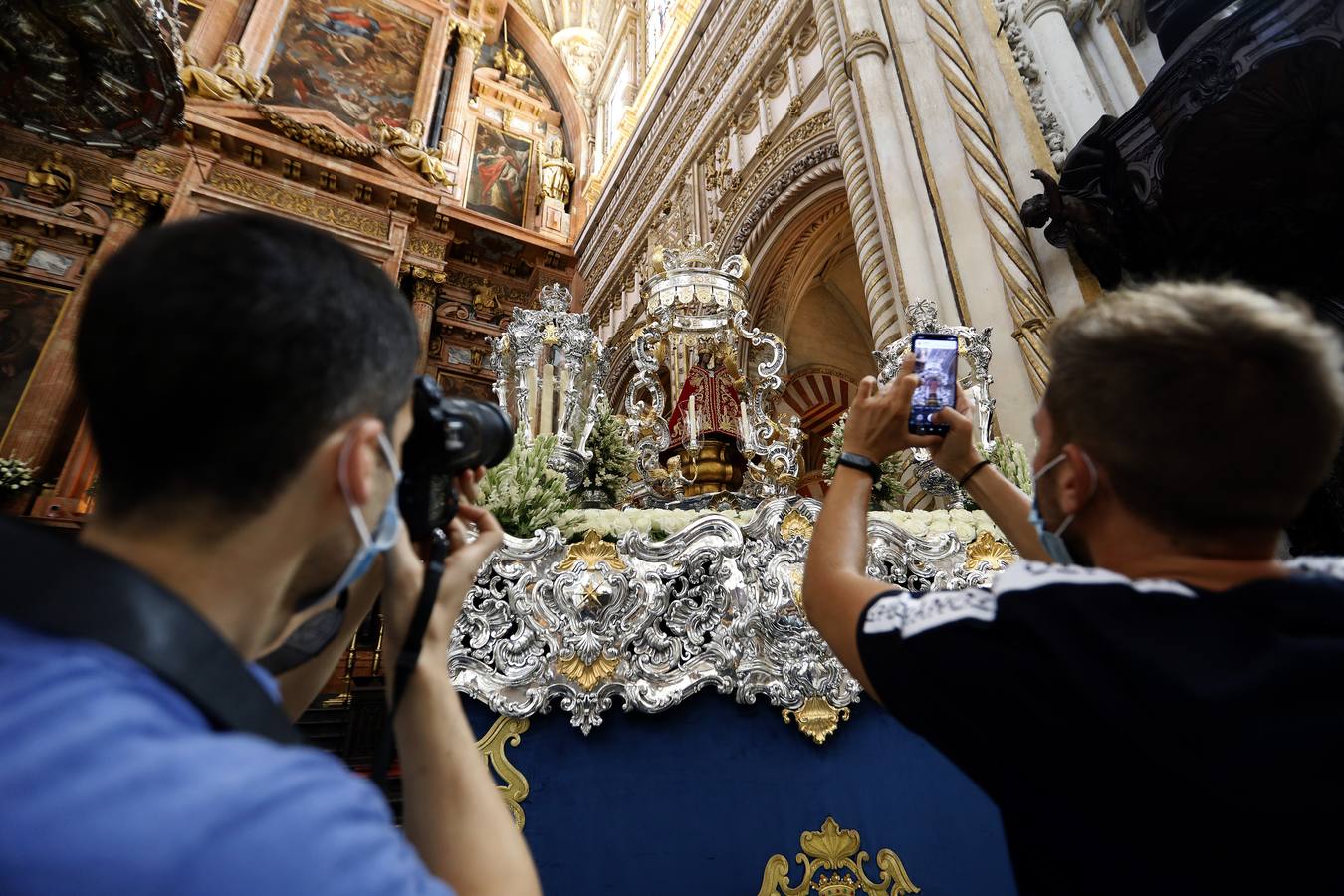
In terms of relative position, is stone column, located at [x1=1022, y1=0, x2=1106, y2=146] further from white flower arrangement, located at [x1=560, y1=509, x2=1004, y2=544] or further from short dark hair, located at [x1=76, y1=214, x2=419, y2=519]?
short dark hair, located at [x1=76, y1=214, x2=419, y2=519]

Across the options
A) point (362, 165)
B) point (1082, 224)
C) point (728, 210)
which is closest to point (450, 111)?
point (362, 165)

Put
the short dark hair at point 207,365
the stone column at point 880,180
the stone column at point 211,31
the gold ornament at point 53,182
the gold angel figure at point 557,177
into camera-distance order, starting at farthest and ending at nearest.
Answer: the gold angel figure at point 557,177
the stone column at point 211,31
the gold ornament at point 53,182
the stone column at point 880,180
the short dark hair at point 207,365

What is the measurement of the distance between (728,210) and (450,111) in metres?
7.60

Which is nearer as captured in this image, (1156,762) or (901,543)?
(1156,762)

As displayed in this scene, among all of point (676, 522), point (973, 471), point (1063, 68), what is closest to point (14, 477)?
point (676, 522)

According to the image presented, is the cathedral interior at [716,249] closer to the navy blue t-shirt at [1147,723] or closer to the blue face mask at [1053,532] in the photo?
the navy blue t-shirt at [1147,723]

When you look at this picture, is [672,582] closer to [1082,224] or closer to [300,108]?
[1082,224]

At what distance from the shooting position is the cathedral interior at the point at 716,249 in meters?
1.30

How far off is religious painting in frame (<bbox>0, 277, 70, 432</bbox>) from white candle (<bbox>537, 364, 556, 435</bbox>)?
757 cm

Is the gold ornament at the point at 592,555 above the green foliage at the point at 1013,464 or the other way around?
the other way around

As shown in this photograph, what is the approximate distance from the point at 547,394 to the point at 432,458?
5.09 feet

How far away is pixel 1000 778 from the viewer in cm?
55

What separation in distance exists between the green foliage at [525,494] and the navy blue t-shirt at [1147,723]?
107cm

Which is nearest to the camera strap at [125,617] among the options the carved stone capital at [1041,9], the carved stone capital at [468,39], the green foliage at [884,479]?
the green foliage at [884,479]
